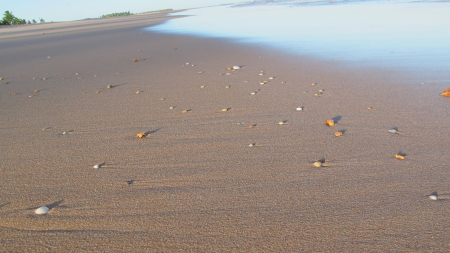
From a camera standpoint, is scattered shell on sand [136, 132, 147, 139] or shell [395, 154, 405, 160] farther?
scattered shell on sand [136, 132, 147, 139]

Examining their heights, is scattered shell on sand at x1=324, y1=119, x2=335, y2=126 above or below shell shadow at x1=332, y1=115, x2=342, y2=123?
above

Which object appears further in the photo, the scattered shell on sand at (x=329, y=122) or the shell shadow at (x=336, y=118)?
the shell shadow at (x=336, y=118)

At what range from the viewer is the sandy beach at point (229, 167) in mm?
2043

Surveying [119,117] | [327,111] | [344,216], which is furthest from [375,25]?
[344,216]

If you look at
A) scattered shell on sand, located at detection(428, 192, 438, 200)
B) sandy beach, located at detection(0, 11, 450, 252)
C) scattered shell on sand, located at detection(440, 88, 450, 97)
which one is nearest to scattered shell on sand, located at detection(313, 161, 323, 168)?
sandy beach, located at detection(0, 11, 450, 252)

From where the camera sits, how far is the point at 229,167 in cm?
285

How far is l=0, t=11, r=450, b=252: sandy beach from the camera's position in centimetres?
204

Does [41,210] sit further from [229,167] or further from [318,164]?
[318,164]

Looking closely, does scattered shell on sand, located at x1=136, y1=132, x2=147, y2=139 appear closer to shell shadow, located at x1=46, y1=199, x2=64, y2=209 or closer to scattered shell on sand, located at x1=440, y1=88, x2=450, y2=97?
shell shadow, located at x1=46, y1=199, x2=64, y2=209

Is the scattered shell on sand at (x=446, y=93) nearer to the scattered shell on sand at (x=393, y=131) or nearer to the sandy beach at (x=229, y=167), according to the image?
the sandy beach at (x=229, y=167)

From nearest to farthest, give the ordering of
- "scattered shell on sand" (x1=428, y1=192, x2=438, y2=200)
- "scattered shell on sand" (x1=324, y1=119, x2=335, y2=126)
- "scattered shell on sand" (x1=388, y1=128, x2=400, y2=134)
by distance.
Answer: "scattered shell on sand" (x1=428, y1=192, x2=438, y2=200) < "scattered shell on sand" (x1=388, y1=128, x2=400, y2=134) < "scattered shell on sand" (x1=324, y1=119, x2=335, y2=126)

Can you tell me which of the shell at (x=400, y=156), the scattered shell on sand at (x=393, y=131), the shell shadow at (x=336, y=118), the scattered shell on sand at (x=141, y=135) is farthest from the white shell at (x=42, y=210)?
the scattered shell on sand at (x=393, y=131)

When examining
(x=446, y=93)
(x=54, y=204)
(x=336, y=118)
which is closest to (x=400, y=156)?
(x=336, y=118)

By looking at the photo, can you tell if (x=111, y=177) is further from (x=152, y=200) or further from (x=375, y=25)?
(x=375, y=25)
